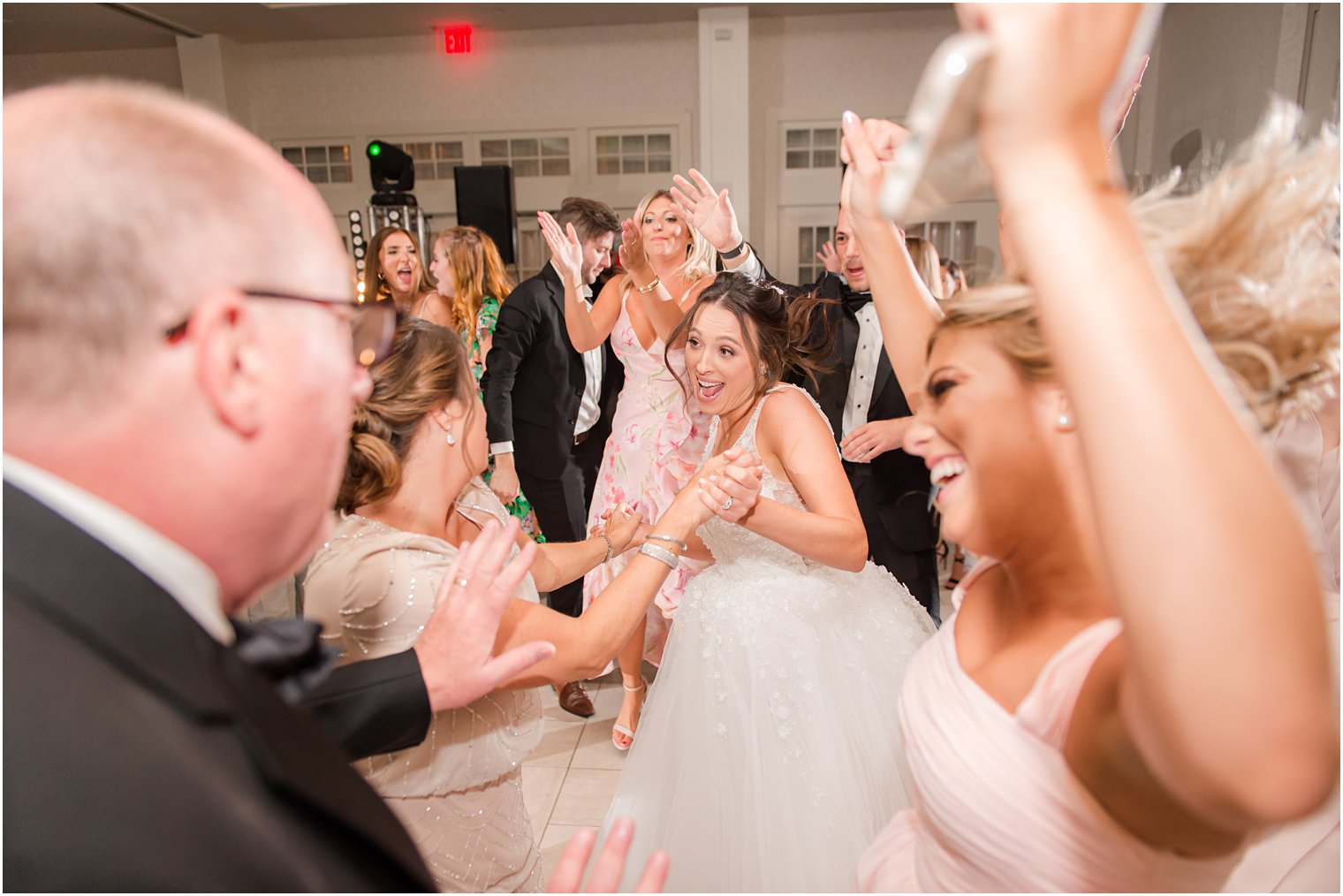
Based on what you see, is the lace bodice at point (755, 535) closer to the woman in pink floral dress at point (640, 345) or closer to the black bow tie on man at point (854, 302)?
the woman in pink floral dress at point (640, 345)

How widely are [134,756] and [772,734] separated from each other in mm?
1293

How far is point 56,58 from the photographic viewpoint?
7648 millimetres

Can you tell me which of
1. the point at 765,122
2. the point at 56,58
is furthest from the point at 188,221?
the point at 56,58

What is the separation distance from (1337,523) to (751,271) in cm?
184

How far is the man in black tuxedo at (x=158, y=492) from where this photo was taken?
0.43 meters

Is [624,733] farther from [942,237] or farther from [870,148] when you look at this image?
[942,237]

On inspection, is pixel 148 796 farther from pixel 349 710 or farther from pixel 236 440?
pixel 349 710

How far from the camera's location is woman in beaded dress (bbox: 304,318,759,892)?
3.70 feet

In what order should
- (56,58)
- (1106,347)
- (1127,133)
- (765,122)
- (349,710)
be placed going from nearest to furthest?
1. (1106,347)
2. (349,710)
3. (1127,133)
4. (765,122)
5. (56,58)

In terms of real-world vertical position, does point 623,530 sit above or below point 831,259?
below

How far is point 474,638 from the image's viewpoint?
3.10ft

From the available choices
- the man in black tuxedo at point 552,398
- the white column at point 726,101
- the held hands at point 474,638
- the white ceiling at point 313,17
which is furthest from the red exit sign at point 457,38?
the held hands at point 474,638

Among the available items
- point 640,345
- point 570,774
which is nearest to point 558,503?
point 640,345

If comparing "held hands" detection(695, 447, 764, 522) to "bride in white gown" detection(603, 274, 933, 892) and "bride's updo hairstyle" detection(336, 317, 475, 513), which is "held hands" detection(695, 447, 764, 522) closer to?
"bride in white gown" detection(603, 274, 933, 892)
